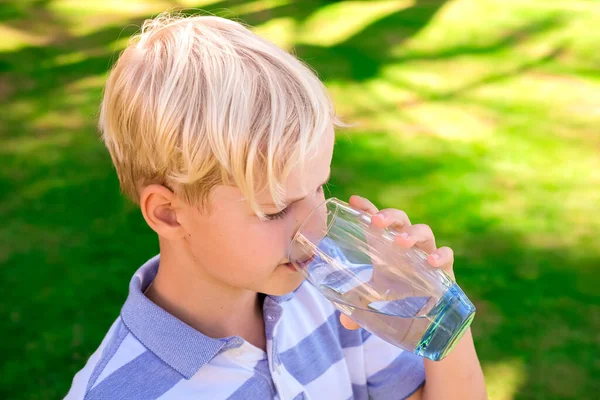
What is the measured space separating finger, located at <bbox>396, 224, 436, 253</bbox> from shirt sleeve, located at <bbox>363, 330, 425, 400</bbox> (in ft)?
1.12

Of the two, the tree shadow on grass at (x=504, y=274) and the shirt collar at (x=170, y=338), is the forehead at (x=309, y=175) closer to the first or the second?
the shirt collar at (x=170, y=338)

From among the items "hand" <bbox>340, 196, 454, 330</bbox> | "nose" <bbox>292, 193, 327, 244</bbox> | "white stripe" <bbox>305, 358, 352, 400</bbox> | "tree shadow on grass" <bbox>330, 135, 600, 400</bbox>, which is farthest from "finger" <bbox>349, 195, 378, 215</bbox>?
"tree shadow on grass" <bbox>330, 135, 600, 400</bbox>

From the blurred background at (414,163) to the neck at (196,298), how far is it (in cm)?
67

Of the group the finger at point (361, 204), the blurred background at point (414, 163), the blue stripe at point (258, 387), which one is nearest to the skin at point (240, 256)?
the finger at point (361, 204)

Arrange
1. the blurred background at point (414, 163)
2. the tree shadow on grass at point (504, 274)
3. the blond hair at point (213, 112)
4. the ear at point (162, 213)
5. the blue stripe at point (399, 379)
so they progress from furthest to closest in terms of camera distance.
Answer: the blurred background at point (414, 163) < the tree shadow on grass at point (504, 274) < the blue stripe at point (399, 379) < the ear at point (162, 213) < the blond hair at point (213, 112)

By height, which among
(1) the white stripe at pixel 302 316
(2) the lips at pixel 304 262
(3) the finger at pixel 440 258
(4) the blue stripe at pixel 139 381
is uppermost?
(2) the lips at pixel 304 262

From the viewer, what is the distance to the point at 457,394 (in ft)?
5.49

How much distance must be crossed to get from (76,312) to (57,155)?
4.46ft

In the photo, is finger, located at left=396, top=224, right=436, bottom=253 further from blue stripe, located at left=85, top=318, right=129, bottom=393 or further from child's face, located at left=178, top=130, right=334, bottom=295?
blue stripe, located at left=85, top=318, right=129, bottom=393

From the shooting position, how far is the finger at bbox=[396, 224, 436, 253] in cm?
142

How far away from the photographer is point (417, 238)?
1447 millimetres

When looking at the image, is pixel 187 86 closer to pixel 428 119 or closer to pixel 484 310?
pixel 484 310

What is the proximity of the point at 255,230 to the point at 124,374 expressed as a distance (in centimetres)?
36

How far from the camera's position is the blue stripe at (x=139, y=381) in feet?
4.49
